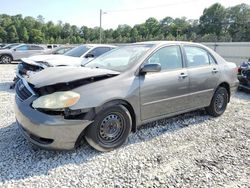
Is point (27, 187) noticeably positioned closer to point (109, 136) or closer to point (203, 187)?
point (109, 136)

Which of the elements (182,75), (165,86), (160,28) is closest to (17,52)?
(182,75)

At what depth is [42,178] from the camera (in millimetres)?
3139

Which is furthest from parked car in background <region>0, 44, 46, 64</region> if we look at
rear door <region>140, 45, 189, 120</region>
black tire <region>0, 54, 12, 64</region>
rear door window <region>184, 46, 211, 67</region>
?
rear door <region>140, 45, 189, 120</region>

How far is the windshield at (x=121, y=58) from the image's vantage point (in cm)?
430

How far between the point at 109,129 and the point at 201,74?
224cm

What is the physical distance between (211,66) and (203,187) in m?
2.92

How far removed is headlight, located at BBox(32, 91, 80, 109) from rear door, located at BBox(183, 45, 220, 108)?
2299mm

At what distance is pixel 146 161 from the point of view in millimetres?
3607

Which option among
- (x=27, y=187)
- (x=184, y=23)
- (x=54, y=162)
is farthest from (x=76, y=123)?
(x=184, y=23)

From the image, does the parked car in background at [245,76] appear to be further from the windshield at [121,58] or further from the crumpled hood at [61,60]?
the crumpled hood at [61,60]

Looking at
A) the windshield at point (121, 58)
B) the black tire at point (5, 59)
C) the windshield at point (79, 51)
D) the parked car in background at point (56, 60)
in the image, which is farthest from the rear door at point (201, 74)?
the black tire at point (5, 59)

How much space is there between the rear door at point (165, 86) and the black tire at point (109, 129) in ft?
1.27

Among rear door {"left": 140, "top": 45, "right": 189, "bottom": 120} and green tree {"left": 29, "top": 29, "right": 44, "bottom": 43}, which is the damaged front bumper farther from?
green tree {"left": 29, "top": 29, "right": 44, "bottom": 43}

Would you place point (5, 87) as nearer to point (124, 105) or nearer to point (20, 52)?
point (124, 105)
